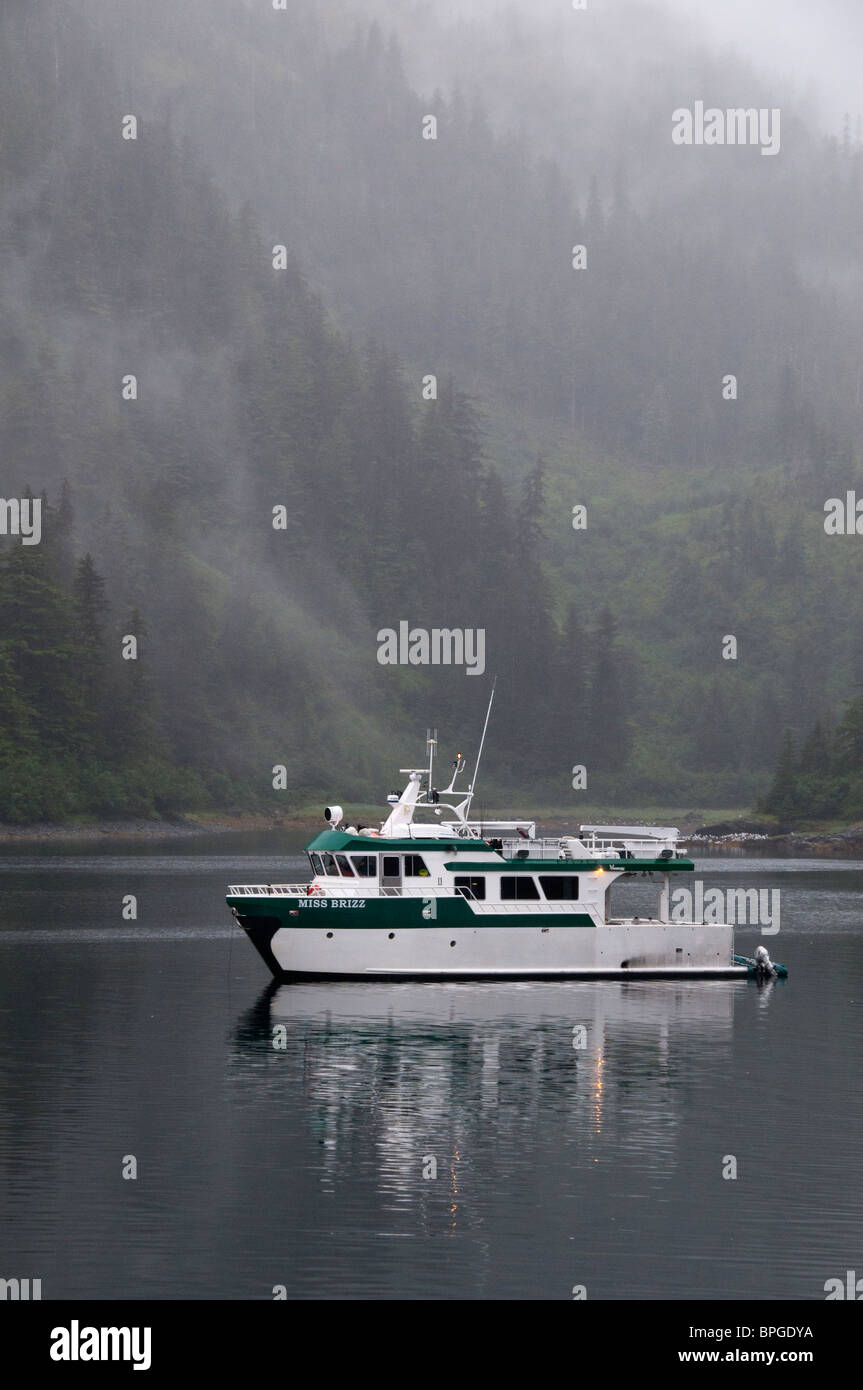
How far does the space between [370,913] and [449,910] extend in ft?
11.1

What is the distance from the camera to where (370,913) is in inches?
2904

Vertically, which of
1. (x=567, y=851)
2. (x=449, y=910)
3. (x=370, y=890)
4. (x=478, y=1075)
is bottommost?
(x=478, y=1075)

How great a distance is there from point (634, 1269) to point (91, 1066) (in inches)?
1063

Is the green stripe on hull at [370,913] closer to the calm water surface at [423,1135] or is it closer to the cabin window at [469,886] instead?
the cabin window at [469,886]

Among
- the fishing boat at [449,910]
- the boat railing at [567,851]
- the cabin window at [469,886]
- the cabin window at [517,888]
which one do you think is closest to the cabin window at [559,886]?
the fishing boat at [449,910]

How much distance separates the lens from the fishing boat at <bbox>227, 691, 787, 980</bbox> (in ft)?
242

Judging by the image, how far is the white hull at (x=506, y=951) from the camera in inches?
2906

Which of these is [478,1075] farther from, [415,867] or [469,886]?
[415,867]

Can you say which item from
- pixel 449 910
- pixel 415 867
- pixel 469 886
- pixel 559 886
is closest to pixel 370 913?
pixel 415 867

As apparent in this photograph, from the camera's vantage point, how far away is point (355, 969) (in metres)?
74.2

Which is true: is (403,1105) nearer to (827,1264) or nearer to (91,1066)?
(91,1066)

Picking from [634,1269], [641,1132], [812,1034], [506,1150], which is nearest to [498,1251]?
[634,1269]
